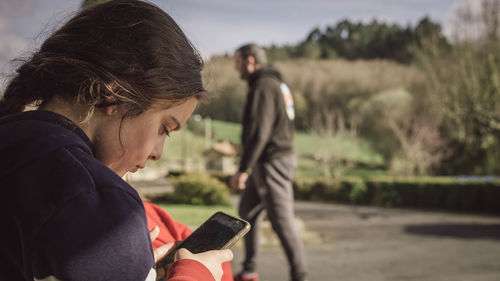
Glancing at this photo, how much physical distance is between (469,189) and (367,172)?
1963 cm

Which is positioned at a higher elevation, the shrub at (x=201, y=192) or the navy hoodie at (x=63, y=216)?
the navy hoodie at (x=63, y=216)

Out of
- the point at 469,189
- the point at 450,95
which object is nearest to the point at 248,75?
the point at 469,189

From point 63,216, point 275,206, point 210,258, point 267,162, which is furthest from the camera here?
point 267,162

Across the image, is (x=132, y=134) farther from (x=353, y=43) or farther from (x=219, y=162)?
(x=353, y=43)

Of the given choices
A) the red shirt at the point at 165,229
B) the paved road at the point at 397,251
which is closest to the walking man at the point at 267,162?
the paved road at the point at 397,251

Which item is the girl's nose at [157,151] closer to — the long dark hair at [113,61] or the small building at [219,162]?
the long dark hair at [113,61]

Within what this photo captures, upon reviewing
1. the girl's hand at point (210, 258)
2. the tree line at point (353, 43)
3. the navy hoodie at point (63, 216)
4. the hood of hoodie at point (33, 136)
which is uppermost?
the tree line at point (353, 43)

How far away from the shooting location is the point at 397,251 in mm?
7281

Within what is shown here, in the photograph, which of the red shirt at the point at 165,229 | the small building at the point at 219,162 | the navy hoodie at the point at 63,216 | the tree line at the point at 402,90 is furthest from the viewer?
the small building at the point at 219,162

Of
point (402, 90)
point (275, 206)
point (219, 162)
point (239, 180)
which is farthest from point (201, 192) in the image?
point (402, 90)

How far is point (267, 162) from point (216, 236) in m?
2.88

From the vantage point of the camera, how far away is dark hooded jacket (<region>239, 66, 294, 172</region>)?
420 centimetres

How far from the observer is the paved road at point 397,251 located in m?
5.61

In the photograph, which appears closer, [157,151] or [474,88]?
[157,151]
